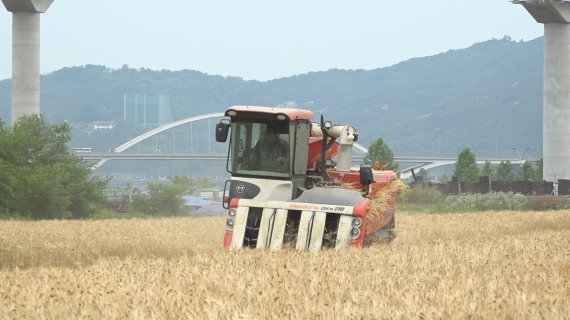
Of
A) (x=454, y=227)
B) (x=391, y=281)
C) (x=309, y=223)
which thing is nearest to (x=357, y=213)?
(x=309, y=223)

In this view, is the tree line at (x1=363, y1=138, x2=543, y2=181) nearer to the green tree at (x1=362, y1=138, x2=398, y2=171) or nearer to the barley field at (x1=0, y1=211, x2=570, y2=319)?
the green tree at (x1=362, y1=138, x2=398, y2=171)

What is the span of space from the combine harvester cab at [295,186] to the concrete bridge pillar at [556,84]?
57007 millimetres

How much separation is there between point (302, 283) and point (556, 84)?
69935 mm

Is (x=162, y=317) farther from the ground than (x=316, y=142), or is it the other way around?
(x=316, y=142)

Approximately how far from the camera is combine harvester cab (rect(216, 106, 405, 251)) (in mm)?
20875

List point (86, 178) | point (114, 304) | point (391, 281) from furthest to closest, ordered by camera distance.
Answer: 1. point (86, 178)
2. point (391, 281)
3. point (114, 304)

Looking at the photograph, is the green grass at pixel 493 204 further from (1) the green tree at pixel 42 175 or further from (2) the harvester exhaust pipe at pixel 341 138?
(2) the harvester exhaust pipe at pixel 341 138

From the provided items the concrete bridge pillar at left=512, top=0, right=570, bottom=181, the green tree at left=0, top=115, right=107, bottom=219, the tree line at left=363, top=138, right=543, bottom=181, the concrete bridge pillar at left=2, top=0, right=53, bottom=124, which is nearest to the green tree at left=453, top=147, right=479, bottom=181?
the tree line at left=363, top=138, right=543, bottom=181

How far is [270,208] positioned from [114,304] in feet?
29.7

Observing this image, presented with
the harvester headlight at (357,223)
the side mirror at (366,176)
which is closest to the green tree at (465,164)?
the side mirror at (366,176)

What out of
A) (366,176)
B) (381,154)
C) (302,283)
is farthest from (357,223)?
(381,154)

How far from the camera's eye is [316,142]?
77.4 ft

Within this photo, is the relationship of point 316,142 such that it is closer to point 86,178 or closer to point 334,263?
point 334,263

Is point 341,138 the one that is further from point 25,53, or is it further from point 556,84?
point 556,84
